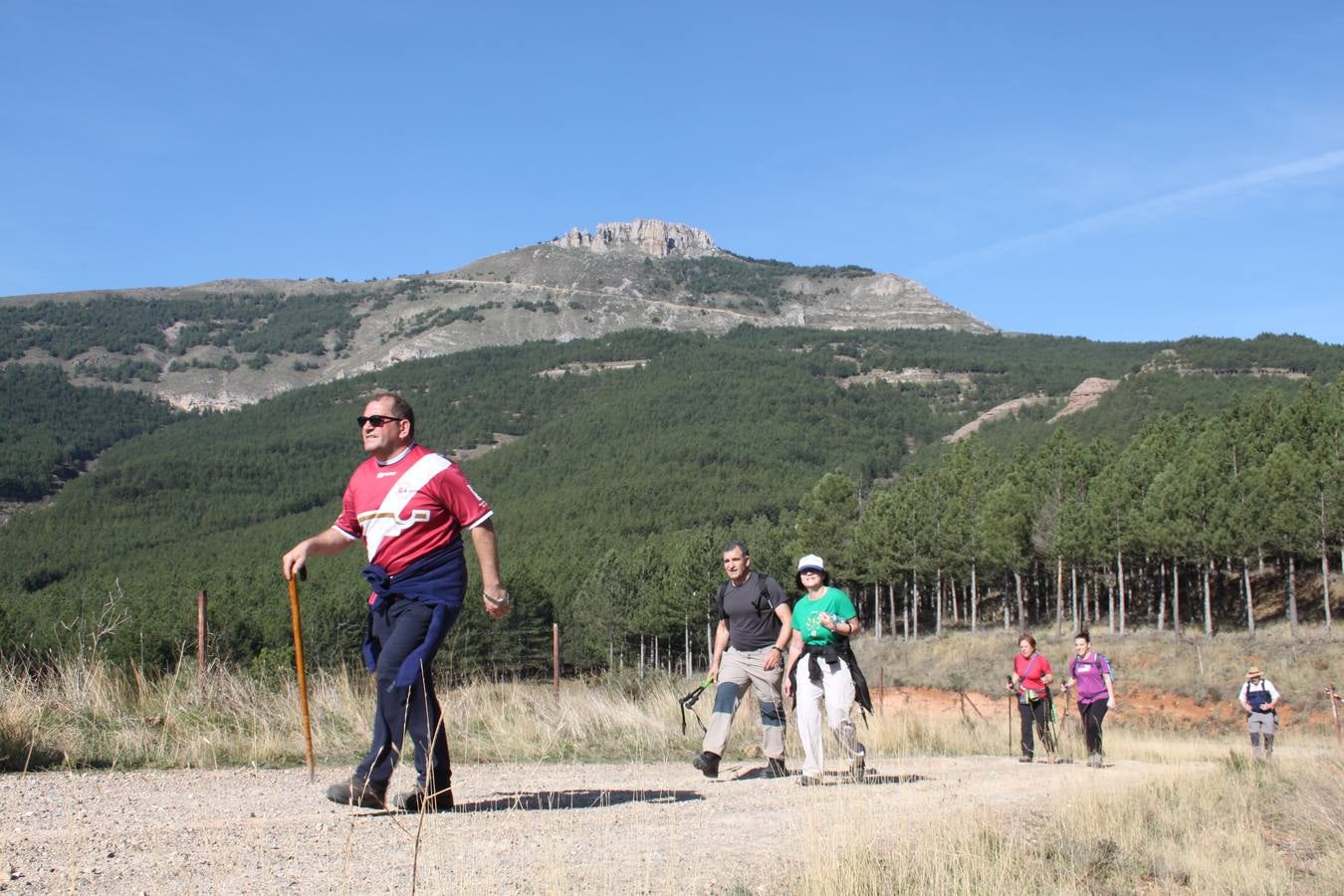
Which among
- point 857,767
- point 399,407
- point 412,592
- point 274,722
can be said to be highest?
point 399,407

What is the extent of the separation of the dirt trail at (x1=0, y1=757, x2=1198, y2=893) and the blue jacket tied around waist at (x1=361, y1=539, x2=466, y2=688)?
29.4 inches

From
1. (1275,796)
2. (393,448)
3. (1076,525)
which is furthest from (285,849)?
(1076,525)

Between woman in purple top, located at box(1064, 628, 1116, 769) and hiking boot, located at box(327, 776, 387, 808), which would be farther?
woman in purple top, located at box(1064, 628, 1116, 769)

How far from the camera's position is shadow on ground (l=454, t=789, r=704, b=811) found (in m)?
5.70

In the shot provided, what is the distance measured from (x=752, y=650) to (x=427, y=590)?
3.49 meters

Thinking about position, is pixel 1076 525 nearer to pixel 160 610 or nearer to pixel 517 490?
pixel 160 610

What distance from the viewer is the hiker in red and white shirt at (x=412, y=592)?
5.20m

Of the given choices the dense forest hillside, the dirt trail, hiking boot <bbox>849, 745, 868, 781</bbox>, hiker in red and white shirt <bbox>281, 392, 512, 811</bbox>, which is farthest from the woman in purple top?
hiker in red and white shirt <bbox>281, 392, 512, 811</bbox>

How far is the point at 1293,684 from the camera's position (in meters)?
32.8

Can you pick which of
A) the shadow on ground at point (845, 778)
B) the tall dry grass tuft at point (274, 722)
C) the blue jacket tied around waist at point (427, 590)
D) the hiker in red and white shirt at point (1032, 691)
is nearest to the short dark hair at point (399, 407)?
the blue jacket tied around waist at point (427, 590)

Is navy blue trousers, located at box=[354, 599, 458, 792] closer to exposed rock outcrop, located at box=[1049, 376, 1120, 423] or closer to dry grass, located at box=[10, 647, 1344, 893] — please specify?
dry grass, located at box=[10, 647, 1344, 893]

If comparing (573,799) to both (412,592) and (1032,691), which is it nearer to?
(412,592)

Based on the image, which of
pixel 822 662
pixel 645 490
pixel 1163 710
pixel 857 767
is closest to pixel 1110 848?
pixel 857 767

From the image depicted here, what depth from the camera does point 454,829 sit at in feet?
16.1
